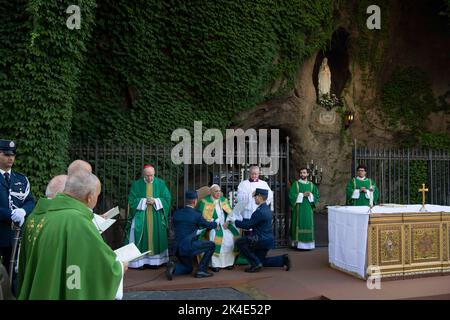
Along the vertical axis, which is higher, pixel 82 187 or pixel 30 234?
pixel 82 187

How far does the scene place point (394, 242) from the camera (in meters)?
6.89

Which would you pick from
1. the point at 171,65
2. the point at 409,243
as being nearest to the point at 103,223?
the point at 409,243

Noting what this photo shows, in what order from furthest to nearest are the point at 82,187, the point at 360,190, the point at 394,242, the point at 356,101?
1. the point at 356,101
2. the point at 360,190
3. the point at 394,242
4. the point at 82,187

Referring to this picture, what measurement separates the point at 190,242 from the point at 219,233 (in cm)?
88

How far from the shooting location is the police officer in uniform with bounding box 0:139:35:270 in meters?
5.03

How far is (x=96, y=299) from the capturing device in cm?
279

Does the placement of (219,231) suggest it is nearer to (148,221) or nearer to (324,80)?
(148,221)

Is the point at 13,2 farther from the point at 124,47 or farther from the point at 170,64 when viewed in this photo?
the point at 170,64

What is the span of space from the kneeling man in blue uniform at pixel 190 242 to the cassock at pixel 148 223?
935 millimetres

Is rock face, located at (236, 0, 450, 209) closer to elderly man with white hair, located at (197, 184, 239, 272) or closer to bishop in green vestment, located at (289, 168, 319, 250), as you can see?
bishop in green vestment, located at (289, 168, 319, 250)
